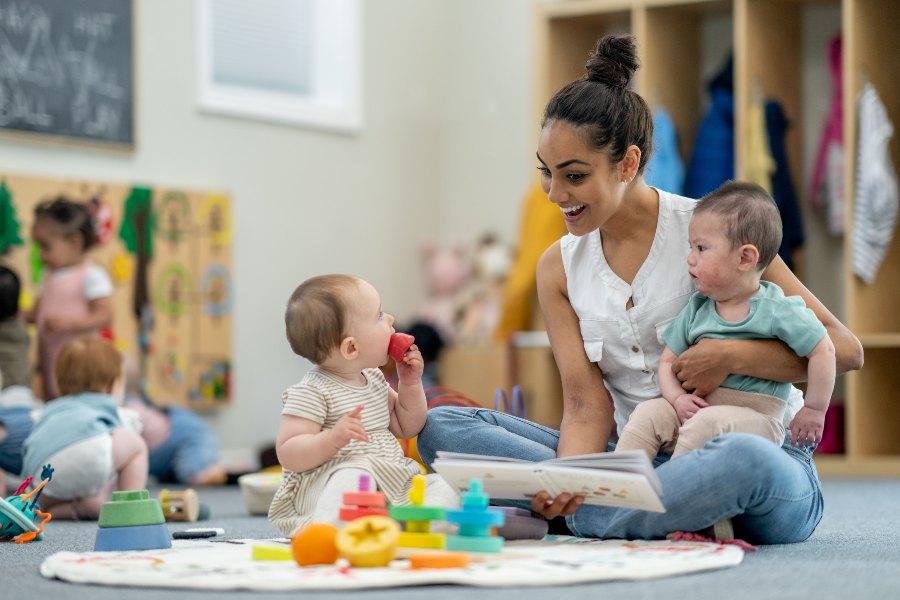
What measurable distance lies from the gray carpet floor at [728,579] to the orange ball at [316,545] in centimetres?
16

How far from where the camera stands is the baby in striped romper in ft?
6.56

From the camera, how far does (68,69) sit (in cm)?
430

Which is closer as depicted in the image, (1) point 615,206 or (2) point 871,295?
(1) point 615,206

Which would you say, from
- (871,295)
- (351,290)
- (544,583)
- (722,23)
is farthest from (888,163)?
(544,583)

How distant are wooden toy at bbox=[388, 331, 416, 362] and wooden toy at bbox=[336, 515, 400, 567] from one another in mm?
396

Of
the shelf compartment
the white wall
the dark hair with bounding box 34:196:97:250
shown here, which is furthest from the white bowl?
the shelf compartment

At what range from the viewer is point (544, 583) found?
1.61m

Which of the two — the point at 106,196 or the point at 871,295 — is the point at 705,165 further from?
the point at 106,196

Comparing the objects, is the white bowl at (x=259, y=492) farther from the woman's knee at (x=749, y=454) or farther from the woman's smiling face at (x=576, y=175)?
the woman's knee at (x=749, y=454)

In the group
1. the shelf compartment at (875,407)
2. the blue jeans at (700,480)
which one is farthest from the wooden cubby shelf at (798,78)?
the blue jeans at (700,480)

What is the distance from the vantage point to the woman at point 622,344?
6.31 feet

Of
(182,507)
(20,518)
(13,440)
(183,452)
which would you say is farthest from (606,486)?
(183,452)

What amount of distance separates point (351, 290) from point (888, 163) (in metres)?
2.88

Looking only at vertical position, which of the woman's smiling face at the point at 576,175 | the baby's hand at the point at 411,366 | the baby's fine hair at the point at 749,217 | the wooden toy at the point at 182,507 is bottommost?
the wooden toy at the point at 182,507
